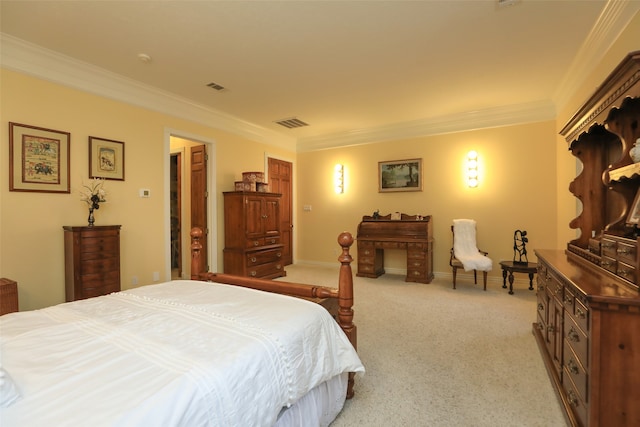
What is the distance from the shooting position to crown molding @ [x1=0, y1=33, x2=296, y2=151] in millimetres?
2789

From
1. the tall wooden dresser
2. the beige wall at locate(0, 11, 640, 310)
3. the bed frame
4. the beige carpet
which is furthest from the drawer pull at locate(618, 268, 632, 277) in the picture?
the beige wall at locate(0, 11, 640, 310)

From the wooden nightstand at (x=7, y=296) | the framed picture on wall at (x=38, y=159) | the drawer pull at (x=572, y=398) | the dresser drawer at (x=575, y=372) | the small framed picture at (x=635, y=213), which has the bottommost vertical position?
the drawer pull at (x=572, y=398)

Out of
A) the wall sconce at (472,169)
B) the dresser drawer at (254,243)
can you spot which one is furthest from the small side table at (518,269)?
the dresser drawer at (254,243)

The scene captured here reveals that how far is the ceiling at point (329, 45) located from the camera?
93.7 inches

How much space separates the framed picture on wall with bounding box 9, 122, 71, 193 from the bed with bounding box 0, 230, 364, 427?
6.85 feet

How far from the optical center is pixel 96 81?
3.35 meters

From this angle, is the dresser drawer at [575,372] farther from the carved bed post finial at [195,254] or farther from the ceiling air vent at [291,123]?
the ceiling air vent at [291,123]

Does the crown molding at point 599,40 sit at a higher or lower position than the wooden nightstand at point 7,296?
higher

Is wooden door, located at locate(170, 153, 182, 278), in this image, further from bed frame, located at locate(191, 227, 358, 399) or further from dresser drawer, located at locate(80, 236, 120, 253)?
bed frame, located at locate(191, 227, 358, 399)

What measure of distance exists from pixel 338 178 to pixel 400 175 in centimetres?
128

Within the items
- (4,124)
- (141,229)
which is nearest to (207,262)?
(141,229)

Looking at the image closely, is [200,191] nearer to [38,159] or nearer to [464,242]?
[38,159]

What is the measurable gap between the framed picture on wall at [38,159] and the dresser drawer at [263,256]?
2391mm

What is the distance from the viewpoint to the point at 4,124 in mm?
2721
